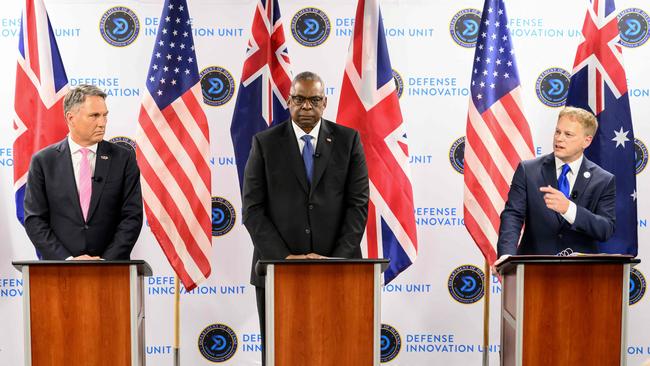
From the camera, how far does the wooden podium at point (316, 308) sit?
3049 mm

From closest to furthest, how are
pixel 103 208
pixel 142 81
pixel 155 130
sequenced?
pixel 103 208 < pixel 155 130 < pixel 142 81

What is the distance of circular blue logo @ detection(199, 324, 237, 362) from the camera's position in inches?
204

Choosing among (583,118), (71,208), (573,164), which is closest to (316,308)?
(71,208)

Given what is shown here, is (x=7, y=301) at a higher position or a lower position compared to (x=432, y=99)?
lower

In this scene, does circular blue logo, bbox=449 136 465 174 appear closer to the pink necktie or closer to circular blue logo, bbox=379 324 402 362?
circular blue logo, bbox=379 324 402 362

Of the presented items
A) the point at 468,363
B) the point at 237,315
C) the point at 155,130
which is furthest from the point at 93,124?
the point at 468,363

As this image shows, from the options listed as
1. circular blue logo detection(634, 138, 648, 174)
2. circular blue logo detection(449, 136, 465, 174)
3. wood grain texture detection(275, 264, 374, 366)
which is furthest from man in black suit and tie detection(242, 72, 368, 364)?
circular blue logo detection(634, 138, 648, 174)

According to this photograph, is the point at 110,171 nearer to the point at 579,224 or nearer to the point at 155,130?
the point at 155,130

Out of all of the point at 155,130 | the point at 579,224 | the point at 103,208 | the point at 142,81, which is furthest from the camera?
the point at 142,81

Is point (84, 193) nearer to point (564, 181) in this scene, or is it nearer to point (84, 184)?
point (84, 184)

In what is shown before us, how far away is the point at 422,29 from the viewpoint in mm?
5137

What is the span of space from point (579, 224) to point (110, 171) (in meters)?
2.50

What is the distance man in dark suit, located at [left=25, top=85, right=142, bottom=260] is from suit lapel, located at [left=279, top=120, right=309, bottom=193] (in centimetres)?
89

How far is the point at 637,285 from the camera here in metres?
5.15
